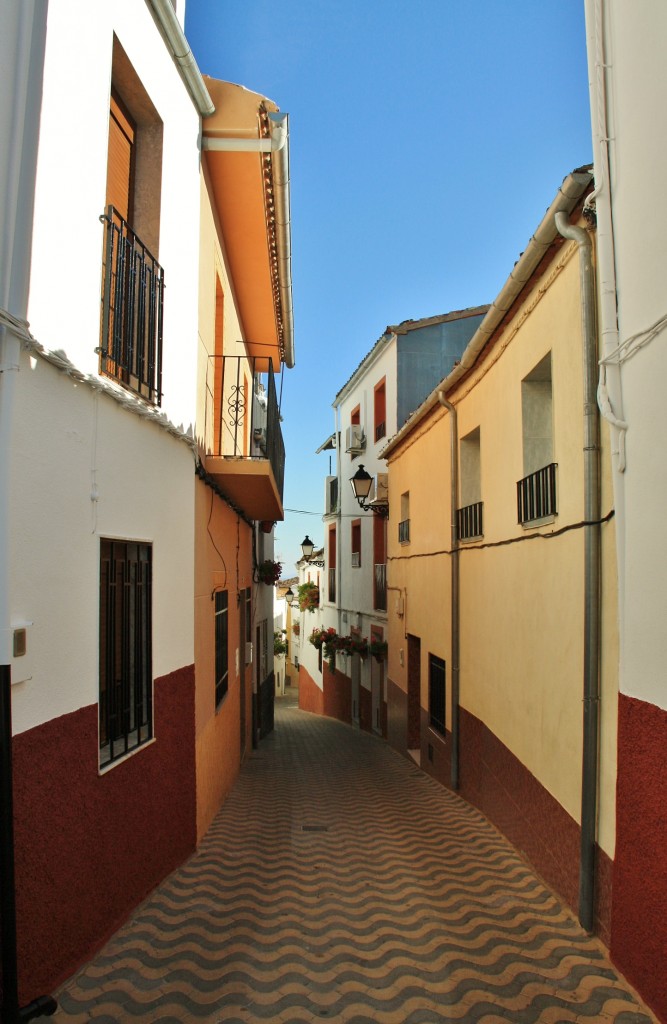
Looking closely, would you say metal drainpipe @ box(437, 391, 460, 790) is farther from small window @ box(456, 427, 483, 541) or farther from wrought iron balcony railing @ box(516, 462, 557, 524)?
wrought iron balcony railing @ box(516, 462, 557, 524)

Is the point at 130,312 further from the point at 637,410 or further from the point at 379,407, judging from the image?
the point at 379,407

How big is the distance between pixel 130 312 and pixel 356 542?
15.5 m

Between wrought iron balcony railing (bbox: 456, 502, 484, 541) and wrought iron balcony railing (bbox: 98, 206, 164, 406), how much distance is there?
12.8 ft

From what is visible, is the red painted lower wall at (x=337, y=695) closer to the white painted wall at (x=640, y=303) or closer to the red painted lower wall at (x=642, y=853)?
the red painted lower wall at (x=642, y=853)

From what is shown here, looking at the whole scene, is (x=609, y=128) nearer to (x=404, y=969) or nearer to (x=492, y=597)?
(x=492, y=597)

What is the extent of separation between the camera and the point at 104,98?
4.41m

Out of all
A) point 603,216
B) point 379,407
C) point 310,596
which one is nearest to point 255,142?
point 603,216

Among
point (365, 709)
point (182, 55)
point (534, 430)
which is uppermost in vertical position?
point (182, 55)

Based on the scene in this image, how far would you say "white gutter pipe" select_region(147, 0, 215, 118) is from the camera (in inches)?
214

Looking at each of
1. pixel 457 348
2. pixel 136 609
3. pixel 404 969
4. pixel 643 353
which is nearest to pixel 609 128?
pixel 643 353

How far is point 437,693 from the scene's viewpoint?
33.3 ft

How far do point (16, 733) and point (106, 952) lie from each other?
1.64 m

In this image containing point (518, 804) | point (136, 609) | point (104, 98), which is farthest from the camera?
point (518, 804)

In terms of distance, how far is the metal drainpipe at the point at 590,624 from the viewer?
14.3 ft
